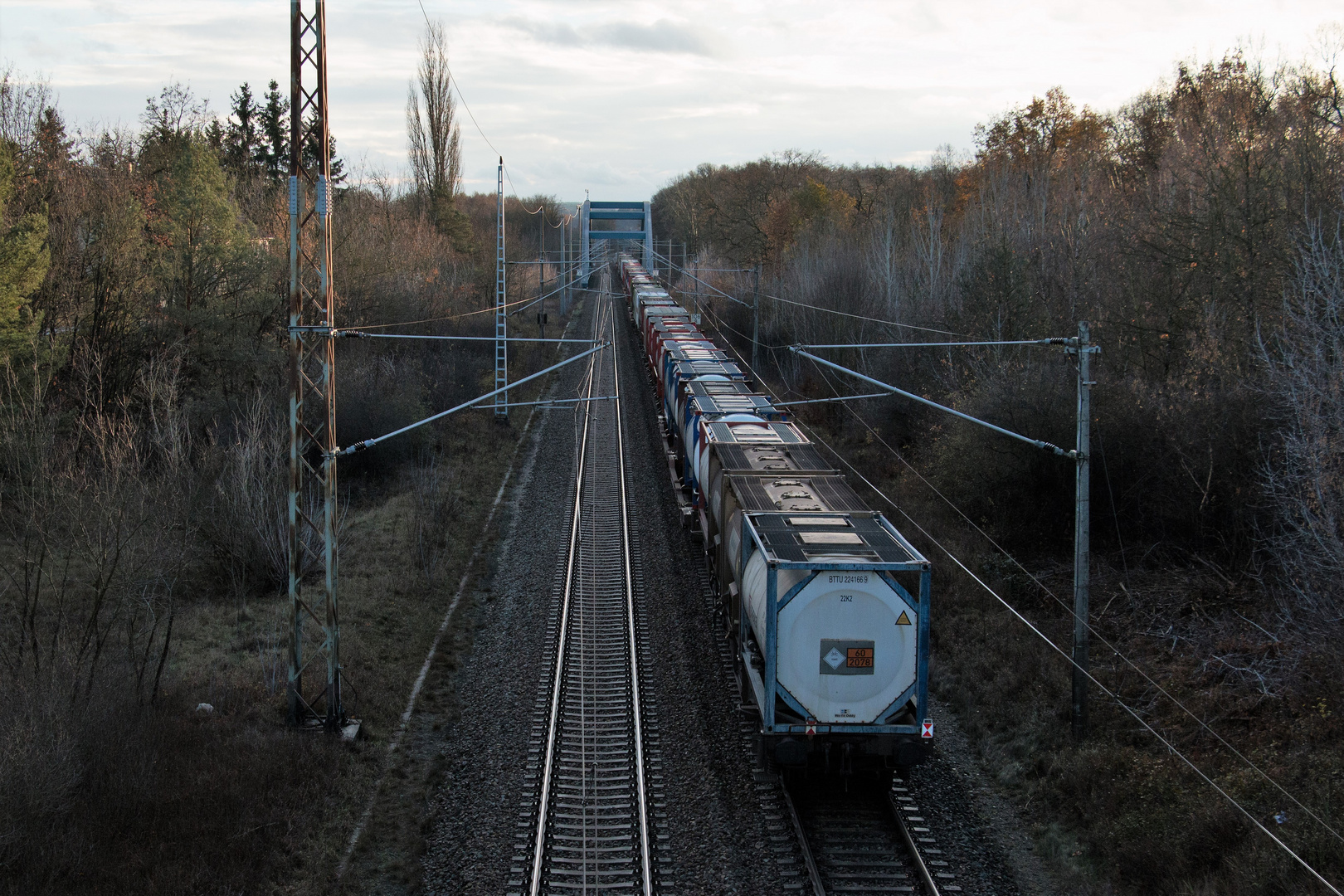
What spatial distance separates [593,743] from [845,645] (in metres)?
4.22

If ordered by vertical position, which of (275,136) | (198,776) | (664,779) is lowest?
(664,779)

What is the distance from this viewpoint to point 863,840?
10336 mm

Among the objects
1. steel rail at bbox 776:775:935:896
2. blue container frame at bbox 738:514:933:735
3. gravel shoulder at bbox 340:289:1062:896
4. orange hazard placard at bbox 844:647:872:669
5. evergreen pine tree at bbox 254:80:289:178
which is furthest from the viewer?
evergreen pine tree at bbox 254:80:289:178

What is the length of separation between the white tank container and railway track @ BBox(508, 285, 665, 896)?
2.50 metres

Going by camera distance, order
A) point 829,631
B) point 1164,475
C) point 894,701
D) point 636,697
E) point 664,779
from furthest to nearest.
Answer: point 1164,475 < point 636,697 < point 664,779 < point 894,701 < point 829,631

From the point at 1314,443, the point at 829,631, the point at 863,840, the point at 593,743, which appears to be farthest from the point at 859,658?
the point at 1314,443

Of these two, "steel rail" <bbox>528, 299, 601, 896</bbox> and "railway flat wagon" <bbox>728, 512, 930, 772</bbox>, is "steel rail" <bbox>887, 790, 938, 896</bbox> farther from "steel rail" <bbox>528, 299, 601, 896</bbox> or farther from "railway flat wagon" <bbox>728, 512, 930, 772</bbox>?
"steel rail" <bbox>528, 299, 601, 896</bbox>

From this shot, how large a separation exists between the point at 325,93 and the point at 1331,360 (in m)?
15.4

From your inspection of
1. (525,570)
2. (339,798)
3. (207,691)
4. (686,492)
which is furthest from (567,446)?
(339,798)

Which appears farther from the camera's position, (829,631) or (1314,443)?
(1314,443)

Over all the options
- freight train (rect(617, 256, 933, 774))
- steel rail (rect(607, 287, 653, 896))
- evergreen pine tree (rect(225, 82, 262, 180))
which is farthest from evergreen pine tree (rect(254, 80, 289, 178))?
freight train (rect(617, 256, 933, 774))

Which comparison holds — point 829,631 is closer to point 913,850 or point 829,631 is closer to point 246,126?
point 913,850

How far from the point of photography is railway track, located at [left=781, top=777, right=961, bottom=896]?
956 centimetres

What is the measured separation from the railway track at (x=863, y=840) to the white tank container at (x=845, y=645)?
123 cm
